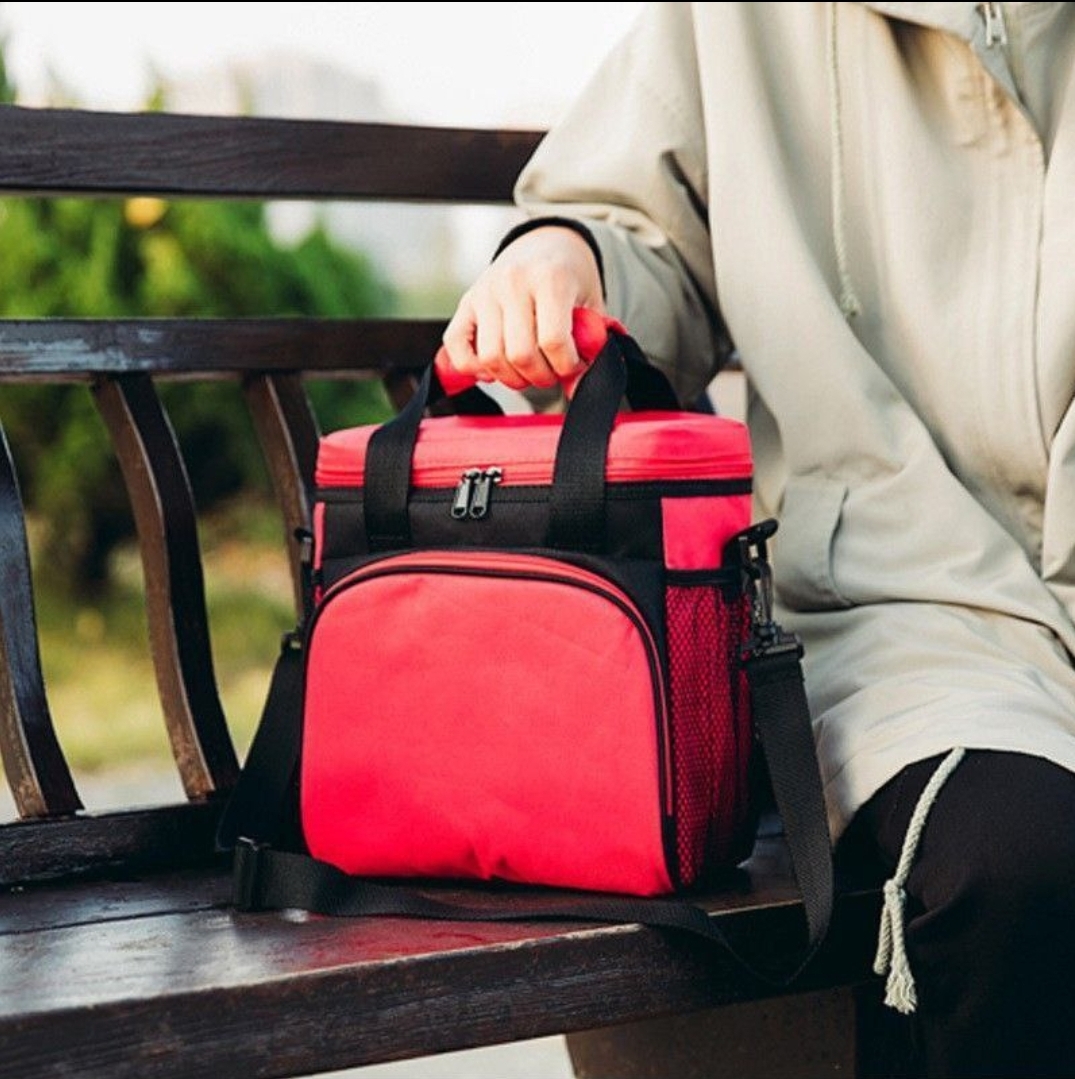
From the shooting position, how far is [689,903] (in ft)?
5.44

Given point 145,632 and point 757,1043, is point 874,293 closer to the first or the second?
point 757,1043

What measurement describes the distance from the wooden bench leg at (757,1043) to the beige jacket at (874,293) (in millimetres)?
317

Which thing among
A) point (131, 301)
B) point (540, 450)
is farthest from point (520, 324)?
point (131, 301)

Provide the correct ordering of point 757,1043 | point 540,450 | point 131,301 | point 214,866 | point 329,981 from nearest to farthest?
point 329,981, point 540,450, point 214,866, point 757,1043, point 131,301

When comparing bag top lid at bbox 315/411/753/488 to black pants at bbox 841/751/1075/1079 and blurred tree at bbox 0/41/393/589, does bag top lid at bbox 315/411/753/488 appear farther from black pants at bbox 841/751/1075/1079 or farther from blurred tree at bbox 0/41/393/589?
blurred tree at bbox 0/41/393/589

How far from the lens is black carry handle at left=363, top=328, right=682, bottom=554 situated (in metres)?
1.68

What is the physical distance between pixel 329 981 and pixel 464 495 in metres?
0.46

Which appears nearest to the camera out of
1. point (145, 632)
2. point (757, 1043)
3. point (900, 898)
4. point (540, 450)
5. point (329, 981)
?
point (329, 981)

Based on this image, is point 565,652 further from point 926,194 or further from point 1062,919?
point 926,194

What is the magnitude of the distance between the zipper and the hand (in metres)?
0.20

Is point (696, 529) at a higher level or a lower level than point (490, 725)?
higher

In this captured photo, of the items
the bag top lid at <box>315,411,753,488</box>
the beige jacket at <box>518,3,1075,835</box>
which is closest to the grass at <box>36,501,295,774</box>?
the beige jacket at <box>518,3,1075,835</box>

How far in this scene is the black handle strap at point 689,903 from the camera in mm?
1617

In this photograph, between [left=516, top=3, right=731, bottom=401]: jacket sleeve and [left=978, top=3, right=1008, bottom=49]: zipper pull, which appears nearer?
[left=978, top=3, right=1008, bottom=49]: zipper pull
